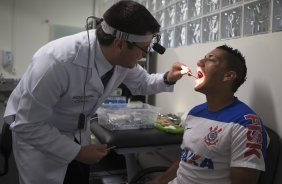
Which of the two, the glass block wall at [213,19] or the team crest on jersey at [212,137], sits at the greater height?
the glass block wall at [213,19]

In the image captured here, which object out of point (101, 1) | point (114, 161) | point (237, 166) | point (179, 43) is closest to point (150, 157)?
point (114, 161)

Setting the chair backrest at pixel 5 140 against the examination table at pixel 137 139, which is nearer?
the examination table at pixel 137 139

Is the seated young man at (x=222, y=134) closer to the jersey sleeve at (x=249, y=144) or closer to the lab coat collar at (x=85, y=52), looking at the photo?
the jersey sleeve at (x=249, y=144)

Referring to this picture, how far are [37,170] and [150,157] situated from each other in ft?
5.12

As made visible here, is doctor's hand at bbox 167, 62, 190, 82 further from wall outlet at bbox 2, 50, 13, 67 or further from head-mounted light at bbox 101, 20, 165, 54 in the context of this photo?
wall outlet at bbox 2, 50, 13, 67

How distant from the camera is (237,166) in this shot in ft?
3.52

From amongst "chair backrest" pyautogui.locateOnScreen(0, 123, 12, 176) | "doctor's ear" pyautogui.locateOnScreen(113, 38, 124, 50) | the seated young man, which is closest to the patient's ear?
the seated young man

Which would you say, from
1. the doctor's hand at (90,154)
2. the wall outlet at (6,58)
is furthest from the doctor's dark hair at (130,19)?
the wall outlet at (6,58)

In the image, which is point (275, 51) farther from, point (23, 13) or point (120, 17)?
point (23, 13)

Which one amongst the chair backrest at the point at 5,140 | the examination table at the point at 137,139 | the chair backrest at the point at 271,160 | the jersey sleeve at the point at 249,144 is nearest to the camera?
the jersey sleeve at the point at 249,144

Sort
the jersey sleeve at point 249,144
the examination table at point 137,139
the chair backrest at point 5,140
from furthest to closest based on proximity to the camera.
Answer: the chair backrest at point 5,140
the examination table at point 137,139
the jersey sleeve at point 249,144

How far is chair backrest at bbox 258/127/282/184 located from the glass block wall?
0.53 metres

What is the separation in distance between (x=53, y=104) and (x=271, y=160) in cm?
98

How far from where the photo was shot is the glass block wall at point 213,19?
137 cm
